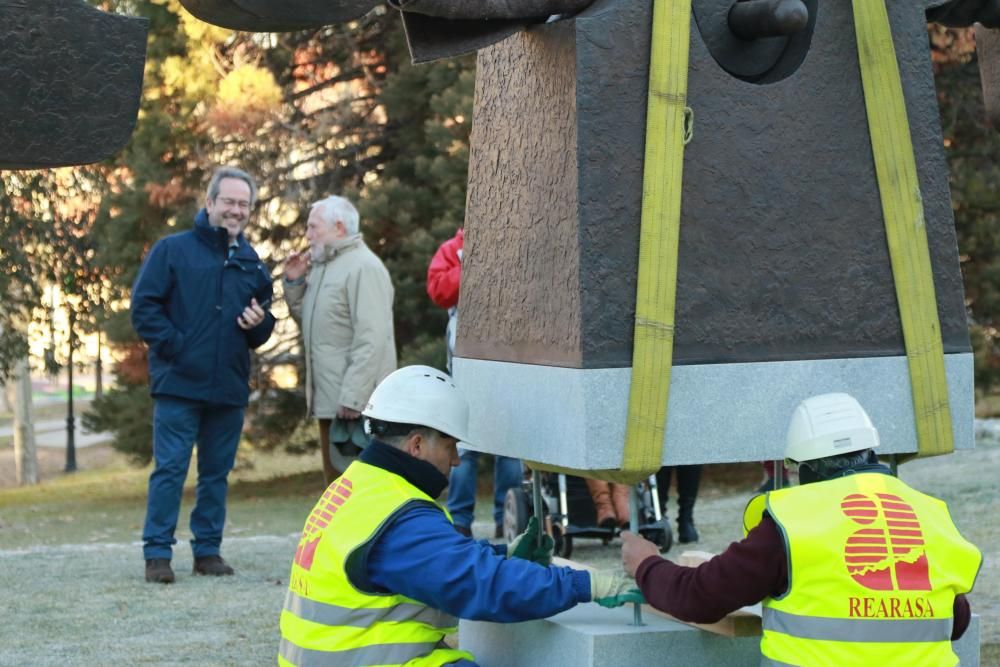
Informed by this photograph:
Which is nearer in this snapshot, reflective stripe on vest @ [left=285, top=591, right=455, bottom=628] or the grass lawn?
reflective stripe on vest @ [left=285, top=591, right=455, bottom=628]

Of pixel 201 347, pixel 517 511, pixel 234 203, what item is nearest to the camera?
pixel 201 347

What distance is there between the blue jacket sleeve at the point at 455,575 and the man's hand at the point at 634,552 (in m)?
0.21

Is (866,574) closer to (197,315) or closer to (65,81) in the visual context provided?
(65,81)

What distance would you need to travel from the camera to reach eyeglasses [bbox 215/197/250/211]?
22.0ft

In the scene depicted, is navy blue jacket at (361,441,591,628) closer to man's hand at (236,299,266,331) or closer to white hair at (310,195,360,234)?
man's hand at (236,299,266,331)

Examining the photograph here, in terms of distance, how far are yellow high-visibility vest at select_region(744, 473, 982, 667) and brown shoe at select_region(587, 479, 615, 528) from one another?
459 centimetres

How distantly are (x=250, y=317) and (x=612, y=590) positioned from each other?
3.44 metres

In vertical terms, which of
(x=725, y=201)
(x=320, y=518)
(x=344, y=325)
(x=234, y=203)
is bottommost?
(x=320, y=518)

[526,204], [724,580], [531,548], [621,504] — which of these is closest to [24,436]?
[621,504]

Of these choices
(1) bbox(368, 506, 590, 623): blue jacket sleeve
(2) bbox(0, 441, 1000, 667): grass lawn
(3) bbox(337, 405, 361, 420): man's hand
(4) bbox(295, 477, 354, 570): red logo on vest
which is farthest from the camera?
(3) bbox(337, 405, 361, 420): man's hand

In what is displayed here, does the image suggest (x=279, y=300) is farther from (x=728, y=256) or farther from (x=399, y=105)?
(x=728, y=256)

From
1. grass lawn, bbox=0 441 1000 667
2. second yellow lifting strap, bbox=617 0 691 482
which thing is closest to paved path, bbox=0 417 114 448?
grass lawn, bbox=0 441 1000 667

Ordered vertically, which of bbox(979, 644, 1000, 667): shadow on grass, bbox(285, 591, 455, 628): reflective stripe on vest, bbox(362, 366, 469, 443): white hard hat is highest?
bbox(362, 366, 469, 443): white hard hat

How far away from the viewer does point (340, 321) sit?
7105mm
